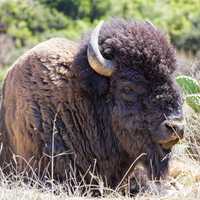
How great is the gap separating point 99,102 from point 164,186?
109cm

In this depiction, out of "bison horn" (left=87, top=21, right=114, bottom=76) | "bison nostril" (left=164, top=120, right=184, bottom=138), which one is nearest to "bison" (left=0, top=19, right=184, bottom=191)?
"bison horn" (left=87, top=21, right=114, bottom=76)

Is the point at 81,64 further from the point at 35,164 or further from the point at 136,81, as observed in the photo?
the point at 35,164

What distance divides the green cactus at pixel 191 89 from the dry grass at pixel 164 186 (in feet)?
0.77

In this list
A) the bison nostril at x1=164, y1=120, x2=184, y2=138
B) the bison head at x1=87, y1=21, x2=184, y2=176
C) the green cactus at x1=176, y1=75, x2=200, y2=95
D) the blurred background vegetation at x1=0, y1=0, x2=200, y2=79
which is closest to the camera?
the bison nostril at x1=164, y1=120, x2=184, y2=138

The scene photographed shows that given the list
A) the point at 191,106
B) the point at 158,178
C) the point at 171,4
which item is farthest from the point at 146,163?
the point at 171,4

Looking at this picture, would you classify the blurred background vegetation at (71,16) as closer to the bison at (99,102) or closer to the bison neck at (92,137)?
the bison at (99,102)

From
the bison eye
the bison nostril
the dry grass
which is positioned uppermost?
the bison eye

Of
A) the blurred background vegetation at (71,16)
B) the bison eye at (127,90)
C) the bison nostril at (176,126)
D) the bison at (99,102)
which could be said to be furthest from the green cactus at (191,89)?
the blurred background vegetation at (71,16)

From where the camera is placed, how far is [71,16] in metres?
43.4

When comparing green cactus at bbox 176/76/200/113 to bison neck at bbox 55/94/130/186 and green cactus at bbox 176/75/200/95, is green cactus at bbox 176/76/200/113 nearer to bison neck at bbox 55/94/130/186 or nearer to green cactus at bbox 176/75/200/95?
green cactus at bbox 176/75/200/95

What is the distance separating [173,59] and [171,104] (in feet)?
1.90

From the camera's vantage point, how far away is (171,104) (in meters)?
7.56

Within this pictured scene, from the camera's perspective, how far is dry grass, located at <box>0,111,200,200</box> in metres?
6.43

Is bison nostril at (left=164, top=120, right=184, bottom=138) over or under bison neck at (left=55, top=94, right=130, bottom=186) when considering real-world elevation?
over
